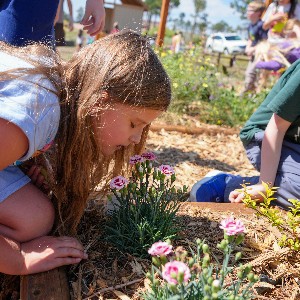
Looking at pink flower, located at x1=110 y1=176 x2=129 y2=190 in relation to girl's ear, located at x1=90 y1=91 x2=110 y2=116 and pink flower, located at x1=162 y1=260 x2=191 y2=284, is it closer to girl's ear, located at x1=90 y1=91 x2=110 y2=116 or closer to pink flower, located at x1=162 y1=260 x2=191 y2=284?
girl's ear, located at x1=90 y1=91 x2=110 y2=116

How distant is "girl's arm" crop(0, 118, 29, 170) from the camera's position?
1.33 meters

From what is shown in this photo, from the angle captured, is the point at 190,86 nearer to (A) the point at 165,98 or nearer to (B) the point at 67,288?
(A) the point at 165,98

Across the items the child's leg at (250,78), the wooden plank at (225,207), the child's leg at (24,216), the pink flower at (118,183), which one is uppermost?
the pink flower at (118,183)

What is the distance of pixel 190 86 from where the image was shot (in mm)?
5184

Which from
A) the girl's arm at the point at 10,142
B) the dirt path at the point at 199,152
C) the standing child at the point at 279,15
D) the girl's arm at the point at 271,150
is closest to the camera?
the girl's arm at the point at 10,142

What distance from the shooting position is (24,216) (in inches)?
61.7

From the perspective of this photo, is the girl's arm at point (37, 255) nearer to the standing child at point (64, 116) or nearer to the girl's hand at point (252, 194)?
the standing child at point (64, 116)

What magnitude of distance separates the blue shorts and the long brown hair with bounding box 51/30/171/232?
0.15 m

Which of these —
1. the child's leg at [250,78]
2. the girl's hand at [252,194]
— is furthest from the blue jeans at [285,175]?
the child's leg at [250,78]

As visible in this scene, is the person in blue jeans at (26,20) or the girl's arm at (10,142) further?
the person in blue jeans at (26,20)

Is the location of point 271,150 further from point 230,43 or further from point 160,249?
point 230,43

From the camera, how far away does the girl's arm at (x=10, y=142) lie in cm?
133

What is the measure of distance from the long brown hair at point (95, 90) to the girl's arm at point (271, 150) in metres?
0.85

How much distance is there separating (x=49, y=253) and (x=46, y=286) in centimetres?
12
